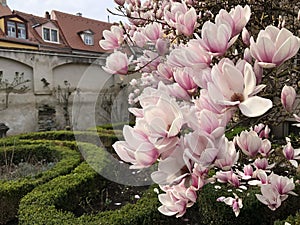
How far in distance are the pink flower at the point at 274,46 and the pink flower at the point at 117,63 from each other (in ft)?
1.45

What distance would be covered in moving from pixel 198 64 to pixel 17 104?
28.9 ft

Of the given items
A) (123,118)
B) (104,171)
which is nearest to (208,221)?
(104,171)

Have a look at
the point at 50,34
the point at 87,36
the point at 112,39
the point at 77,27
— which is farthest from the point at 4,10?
the point at 112,39

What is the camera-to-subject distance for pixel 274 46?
0.50 m

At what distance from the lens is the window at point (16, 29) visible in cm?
1095

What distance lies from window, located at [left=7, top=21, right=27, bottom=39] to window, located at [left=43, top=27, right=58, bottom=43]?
1159 mm

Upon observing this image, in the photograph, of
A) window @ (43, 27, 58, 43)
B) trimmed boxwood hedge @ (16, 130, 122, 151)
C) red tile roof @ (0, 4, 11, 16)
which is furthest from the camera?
window @ (43, 27, 58, 43)

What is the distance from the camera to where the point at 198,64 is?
584 millimetres

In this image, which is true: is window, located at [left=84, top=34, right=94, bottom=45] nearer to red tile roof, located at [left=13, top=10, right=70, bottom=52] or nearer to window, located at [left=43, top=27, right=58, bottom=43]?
red tile roof, located at [left=13, top=10, right=70, bottom=52]

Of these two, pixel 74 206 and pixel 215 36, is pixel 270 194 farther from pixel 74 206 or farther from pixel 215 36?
pixel 74 206

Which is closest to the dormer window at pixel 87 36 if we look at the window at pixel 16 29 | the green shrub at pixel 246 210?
the window at pixel 16 29

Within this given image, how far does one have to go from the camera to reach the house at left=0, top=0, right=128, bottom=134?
841 centimetres

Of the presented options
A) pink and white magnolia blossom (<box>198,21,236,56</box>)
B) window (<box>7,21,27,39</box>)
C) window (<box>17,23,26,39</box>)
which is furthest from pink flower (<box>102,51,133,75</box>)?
window (<box>17,23,26,39</box>)

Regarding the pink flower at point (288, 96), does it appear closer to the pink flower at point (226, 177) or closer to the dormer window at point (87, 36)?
the pink flower at point (226, 177)
